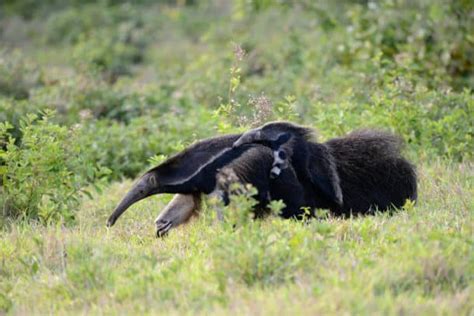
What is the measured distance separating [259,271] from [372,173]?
2430mm

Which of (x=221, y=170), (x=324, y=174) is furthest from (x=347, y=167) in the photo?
(x=221, y=170)

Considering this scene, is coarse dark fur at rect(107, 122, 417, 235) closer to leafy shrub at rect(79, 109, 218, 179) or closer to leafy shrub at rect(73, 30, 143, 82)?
leafy shrub at rect(79, 109, 218, 179)

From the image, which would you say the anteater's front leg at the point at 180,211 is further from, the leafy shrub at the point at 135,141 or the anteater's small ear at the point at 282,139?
the leafy shrub at the point at 135,141

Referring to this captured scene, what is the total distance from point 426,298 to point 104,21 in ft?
61.4

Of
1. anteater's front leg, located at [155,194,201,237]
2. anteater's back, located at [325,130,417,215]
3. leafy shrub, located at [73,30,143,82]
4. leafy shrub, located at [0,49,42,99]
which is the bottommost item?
leafy shrub, located at [73,30,143,82]

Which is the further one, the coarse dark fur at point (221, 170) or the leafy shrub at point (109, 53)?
the leafy shrub at point (109, 53)

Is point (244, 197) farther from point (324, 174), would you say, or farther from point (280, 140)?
point (324, 174)

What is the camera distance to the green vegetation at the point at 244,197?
4.93 m

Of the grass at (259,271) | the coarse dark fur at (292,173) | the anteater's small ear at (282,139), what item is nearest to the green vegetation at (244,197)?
the grass at (259,271)

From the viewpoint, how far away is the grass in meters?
4.62

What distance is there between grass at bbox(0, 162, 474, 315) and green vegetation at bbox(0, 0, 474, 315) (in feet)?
0.04

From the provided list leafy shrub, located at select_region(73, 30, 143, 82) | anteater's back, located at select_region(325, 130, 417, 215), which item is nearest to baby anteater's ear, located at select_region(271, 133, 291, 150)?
anteater's back, located at select_region(325, 130, 417, 215)

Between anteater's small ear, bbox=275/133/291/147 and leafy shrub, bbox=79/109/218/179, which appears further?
leafy shrub, bbox=79/109/218/179

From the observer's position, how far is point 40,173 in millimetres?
7270
